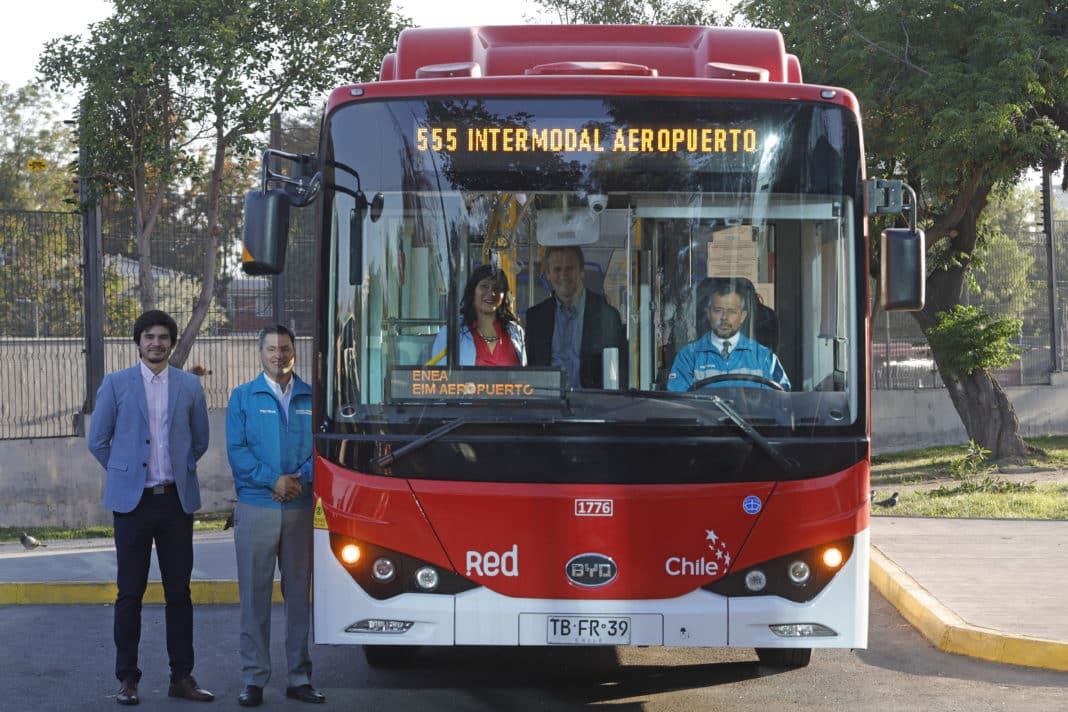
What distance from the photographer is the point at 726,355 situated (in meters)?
6.57

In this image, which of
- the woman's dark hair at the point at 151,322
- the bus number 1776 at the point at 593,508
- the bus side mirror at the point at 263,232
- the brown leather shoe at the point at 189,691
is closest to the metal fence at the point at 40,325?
the woman's dark hair at the point at 151,322

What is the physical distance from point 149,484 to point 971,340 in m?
14.9

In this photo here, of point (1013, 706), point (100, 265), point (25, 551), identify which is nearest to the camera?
point (1013, 706)

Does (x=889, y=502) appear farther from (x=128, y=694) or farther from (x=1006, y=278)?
(x=1006, y=278)

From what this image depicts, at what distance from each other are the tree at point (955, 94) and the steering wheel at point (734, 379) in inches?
436

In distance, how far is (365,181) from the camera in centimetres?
675

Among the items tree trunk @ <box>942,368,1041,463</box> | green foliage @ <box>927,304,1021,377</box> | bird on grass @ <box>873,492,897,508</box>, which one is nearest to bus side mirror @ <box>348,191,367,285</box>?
bird on grass @ <box>873,492,897,508</box>

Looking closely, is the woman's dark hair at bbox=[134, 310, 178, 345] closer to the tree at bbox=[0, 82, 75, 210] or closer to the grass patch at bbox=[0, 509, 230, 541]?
the grass patch at bbox=[0, 509, 230, 541]

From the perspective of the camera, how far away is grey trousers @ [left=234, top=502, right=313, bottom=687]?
738 centimetres

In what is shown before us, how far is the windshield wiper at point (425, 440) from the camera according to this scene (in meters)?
6.51

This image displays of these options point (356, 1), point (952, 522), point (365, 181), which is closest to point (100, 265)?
point (356, 1)

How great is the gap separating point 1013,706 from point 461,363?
10.9ft

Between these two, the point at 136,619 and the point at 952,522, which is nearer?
the point at 136,619

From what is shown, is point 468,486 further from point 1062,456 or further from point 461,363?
point 1062,456
